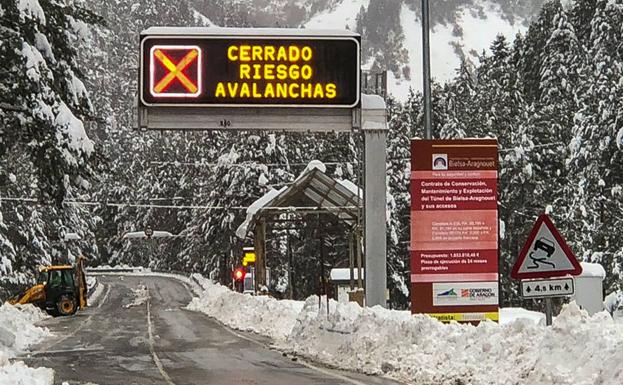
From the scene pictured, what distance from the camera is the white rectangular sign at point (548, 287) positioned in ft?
37.3

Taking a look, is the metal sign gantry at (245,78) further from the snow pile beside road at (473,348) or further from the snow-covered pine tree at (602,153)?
the snow-covered pine tree at (602,153)

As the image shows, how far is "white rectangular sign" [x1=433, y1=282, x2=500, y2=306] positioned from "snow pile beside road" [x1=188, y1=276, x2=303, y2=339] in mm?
8968

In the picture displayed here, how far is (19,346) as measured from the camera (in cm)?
2502

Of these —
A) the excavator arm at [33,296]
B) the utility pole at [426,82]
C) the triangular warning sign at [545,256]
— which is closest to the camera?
the triangular warning sign at [545,256]

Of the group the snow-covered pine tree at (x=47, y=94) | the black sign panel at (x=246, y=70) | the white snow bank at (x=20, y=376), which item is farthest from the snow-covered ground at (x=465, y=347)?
the snow-covered pine tree at (x=47, y=94)

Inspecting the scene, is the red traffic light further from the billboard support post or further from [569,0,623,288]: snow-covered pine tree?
the billboard support post

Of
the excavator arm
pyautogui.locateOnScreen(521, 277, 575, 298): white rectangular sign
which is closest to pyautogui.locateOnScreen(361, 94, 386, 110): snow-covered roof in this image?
pyautogui.locateOnScreen(521, 277, 575, 298): white rectangular sign

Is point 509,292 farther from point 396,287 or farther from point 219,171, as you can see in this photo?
point 219,171

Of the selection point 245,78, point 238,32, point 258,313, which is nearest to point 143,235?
point 258,313

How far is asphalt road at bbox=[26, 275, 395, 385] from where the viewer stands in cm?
1569

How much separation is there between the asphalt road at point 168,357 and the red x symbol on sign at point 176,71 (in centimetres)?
549

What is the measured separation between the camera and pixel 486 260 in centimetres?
1838

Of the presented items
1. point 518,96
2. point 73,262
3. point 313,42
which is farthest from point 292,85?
point 73,262

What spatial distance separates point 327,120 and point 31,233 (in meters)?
39.3
